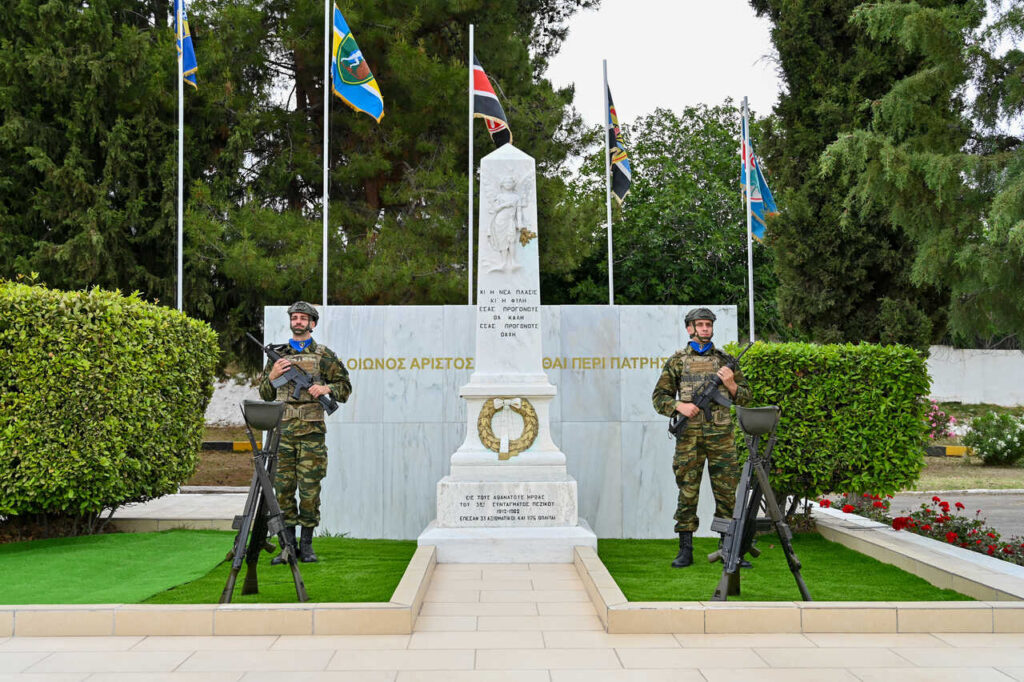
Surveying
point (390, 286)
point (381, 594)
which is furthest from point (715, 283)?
point (381, 594)

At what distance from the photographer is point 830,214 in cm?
2031

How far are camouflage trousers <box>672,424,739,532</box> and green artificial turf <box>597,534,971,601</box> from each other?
47 cm

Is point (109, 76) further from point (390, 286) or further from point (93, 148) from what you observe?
point (390, 286)

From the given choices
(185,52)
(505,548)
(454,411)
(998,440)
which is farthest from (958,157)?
(998,440)

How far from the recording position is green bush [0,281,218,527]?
779cm

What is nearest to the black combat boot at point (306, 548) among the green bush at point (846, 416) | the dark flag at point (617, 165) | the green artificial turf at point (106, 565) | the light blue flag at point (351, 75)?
the green artificial turf at point (106, 565)

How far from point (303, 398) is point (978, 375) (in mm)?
23395

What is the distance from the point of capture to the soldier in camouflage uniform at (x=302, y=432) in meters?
7.48

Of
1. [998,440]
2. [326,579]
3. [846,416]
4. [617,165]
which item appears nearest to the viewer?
[326,579]

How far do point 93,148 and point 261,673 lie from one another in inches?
560

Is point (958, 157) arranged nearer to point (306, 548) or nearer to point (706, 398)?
point (706, 398)

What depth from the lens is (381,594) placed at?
5980 millimetres

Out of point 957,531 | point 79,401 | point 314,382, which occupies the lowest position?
point 957,531

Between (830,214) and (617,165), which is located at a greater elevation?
(830,214)
